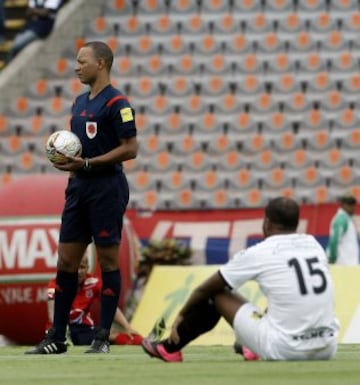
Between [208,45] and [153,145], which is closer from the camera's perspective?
[153,145]

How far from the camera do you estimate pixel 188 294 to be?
603 inches

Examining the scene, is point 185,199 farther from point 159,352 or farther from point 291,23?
point 159,352

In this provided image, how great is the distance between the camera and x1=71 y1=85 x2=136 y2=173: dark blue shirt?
9.52 metres

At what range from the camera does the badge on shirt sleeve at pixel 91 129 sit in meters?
9.55

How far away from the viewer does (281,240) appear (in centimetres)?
798

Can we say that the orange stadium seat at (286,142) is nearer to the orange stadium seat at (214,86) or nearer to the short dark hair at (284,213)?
the orange stadium seat at (214,86)

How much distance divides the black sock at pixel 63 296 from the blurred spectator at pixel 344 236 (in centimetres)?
742

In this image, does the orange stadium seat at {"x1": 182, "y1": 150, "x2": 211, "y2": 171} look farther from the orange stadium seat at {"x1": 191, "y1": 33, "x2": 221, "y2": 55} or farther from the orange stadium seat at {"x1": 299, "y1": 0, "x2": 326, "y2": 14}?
the orange stadium seat at {"x1": 299, "y1": 0, "x2": 326, "y2": 14}

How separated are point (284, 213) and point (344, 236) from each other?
902 cm

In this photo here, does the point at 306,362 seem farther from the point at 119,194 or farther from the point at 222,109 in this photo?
the point at 222,109

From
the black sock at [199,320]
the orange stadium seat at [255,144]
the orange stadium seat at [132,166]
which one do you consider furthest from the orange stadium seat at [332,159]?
the black sock at [199,320]

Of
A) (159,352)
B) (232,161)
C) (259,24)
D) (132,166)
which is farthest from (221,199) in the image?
(159,352)

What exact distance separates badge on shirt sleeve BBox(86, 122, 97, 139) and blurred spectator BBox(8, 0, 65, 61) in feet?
41.6

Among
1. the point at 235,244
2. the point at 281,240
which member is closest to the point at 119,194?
the point at 281,240
